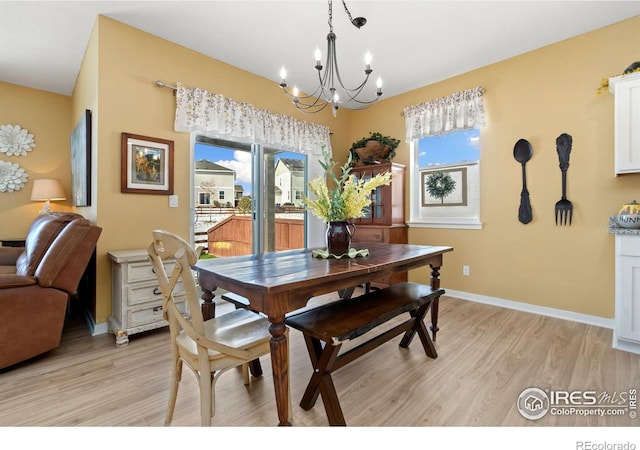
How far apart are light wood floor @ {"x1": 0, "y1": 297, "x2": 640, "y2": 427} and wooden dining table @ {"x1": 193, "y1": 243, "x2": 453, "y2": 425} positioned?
44cm

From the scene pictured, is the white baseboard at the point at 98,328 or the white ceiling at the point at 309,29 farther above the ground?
the white ceiling at the point at 309,29

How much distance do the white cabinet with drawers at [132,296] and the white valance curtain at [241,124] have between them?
4.42 ft

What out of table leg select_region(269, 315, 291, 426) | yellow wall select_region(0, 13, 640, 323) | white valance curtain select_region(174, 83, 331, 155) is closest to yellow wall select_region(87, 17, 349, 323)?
yellow wall select_region(0, 13, 640, 323)

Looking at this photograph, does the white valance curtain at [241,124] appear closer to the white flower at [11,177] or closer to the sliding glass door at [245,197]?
the sliding glass door at [245,197]

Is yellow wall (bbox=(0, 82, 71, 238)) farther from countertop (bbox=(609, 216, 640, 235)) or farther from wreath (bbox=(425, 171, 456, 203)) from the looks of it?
countertop (bbox=(609, 216, 640, 235))

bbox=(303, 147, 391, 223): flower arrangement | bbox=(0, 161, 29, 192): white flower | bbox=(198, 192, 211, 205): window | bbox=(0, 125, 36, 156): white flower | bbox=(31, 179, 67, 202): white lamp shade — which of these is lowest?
bbox=(303, 147, 391, 223): flower arrangement

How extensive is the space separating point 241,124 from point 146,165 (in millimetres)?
1103

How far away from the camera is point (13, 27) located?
258cm

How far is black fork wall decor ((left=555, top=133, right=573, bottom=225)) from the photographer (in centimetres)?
278

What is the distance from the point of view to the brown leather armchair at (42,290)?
73.5 inches

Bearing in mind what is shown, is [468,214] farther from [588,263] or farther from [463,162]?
[588,263]

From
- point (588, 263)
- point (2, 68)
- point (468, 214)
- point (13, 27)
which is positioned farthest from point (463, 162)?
point (2, 68)

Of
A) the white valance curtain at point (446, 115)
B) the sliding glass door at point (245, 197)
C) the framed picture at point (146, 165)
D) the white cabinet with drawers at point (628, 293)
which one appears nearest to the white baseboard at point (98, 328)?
the sliding glass door at point (245, 197)

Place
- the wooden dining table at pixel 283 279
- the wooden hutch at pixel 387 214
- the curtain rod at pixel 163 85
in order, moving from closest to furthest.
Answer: the wooden dining table at pixel 283 279 < the curtain rod at pixel 163 85 < the wooden hutch at pixel 387 214
